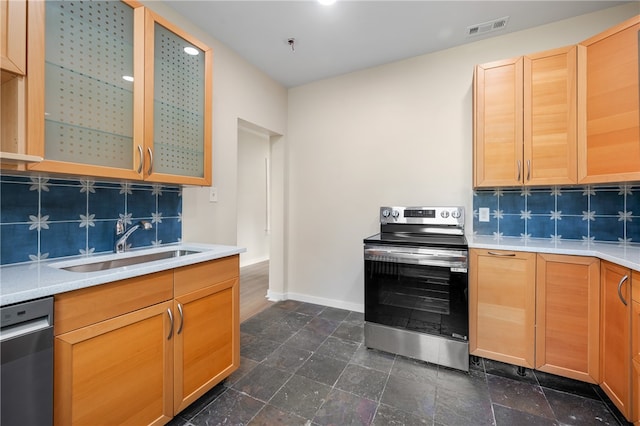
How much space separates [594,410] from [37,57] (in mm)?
3345

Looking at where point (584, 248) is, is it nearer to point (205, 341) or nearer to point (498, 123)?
point (498, 123)

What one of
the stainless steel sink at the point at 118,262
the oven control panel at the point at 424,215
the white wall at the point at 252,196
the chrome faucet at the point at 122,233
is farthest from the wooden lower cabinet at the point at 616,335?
the white wall at the point at 252,196

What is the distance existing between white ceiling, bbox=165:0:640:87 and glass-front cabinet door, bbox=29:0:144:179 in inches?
31.7

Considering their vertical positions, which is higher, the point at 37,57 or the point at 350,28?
the point at 350,28

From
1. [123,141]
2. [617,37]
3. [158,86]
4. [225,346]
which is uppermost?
[617,37]

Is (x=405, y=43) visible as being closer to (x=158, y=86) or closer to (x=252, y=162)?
(x=158, y=86)

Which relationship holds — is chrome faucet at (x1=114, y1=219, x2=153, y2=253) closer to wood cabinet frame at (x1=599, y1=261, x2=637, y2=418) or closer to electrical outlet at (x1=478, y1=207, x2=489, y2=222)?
electrical outlet at (x1=478, y1=207, x2=489, y2=222)

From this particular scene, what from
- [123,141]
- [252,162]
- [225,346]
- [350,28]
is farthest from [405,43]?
[252,162]

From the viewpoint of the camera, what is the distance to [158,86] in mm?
1609

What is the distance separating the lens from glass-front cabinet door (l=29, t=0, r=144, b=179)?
1195 mm

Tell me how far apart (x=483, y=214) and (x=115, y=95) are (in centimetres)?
283

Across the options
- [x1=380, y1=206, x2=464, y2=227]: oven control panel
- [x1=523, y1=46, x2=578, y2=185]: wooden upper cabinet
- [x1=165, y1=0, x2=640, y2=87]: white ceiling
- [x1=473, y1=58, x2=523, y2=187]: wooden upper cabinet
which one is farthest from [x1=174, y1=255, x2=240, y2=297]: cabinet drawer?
[x1=523, y1=46, x2=578, y2=185]: wooden upper cabinet

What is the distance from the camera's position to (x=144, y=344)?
1241mm

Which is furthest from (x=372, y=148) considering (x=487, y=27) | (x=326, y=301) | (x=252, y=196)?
(x=252, y=196)
